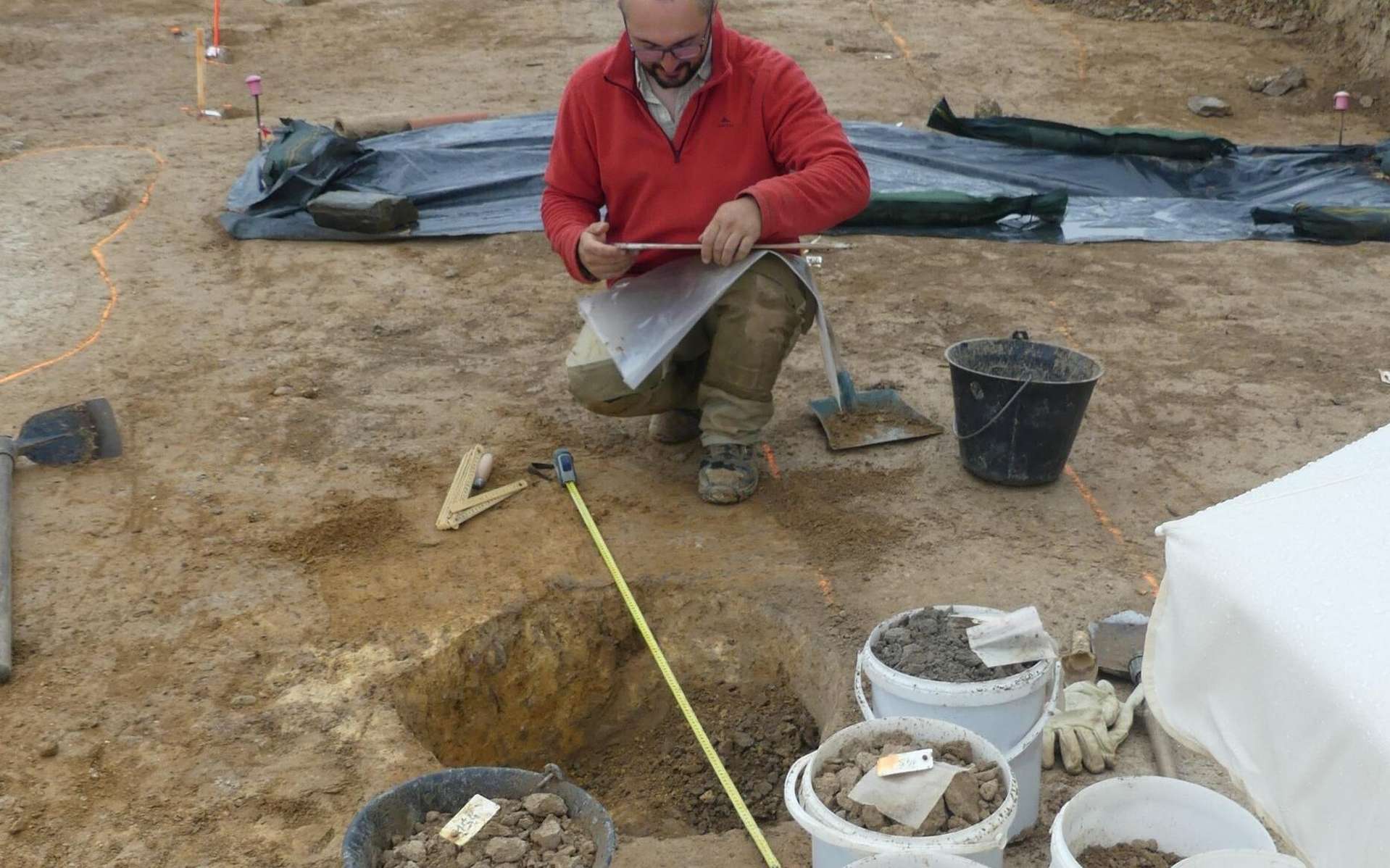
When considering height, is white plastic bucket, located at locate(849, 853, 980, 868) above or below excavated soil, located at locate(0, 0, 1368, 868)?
above

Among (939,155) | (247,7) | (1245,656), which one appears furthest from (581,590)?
(247,7)

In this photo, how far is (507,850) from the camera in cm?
204

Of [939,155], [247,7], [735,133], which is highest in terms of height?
[735,133]

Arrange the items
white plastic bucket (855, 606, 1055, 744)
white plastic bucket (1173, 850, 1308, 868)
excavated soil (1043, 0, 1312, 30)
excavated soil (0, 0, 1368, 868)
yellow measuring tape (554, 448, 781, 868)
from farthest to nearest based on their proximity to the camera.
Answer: excavated soil (1043, 0, 1312, 30)
excavated soil (0, 0, 1368, 868)
yellow measuring tape (554, 448, 781, 868)
white plastic bucket (855, 606, 1055, 744)
white plastic bucket (1173, 850, 1308, 868)

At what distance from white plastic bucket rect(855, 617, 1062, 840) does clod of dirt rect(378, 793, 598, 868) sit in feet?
2.08

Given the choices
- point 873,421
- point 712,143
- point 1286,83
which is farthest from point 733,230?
point 1286,83

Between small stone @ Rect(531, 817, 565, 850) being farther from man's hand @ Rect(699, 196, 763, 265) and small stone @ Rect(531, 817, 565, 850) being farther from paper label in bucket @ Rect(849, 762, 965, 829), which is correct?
man's hand @ Rect(699, 196, 763, 265)

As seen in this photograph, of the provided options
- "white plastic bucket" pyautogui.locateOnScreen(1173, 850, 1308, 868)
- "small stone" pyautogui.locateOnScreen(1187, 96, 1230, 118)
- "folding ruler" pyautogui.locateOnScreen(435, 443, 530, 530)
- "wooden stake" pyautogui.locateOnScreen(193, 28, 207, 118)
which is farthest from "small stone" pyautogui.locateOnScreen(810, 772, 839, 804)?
"small stone" pyautogui.locateOnScreen(1187, 96, 1230, 118)

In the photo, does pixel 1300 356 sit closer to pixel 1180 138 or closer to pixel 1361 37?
pixel 1180 138

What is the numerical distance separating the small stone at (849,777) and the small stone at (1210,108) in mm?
7690

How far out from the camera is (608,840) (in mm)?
2041

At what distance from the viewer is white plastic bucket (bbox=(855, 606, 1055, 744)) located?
2.29 meters

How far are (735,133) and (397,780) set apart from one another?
1.94 metres

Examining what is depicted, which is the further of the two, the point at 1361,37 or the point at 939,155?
the point at 1361,37
